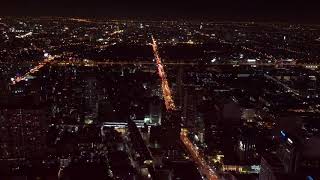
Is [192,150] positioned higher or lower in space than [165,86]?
lower

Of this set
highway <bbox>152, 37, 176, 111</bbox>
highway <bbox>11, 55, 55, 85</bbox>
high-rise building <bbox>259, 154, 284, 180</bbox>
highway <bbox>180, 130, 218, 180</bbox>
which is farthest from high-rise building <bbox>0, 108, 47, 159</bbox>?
highway <bbox>11, 55, 55, 85</bbox>

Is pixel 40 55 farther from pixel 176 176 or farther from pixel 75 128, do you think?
pixel 176 176

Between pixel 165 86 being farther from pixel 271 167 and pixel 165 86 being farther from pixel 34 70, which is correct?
pixel 271 167

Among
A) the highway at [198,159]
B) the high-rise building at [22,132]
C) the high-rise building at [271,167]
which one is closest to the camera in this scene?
the high-rise building at [271,167]

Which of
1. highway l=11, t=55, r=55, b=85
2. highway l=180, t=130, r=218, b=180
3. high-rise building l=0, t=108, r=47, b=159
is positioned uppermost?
highway l=11, t=55, r=55, b=85

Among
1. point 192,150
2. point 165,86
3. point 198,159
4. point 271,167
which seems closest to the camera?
point 271,167

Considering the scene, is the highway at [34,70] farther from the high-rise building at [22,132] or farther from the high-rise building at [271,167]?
the high-rise building at [271,167]

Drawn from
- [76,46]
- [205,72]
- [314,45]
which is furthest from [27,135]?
[314,45]

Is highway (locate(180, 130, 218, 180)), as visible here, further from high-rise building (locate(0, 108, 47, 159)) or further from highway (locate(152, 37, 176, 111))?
high-rise building (locate(0, 108, 47, 159))

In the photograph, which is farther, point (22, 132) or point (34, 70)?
point (34, 70)

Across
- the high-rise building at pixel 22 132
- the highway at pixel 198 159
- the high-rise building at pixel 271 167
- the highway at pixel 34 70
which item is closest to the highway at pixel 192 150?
the highway at pixel 198 159

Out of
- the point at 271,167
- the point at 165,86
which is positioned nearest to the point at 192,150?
the point at 271,167
